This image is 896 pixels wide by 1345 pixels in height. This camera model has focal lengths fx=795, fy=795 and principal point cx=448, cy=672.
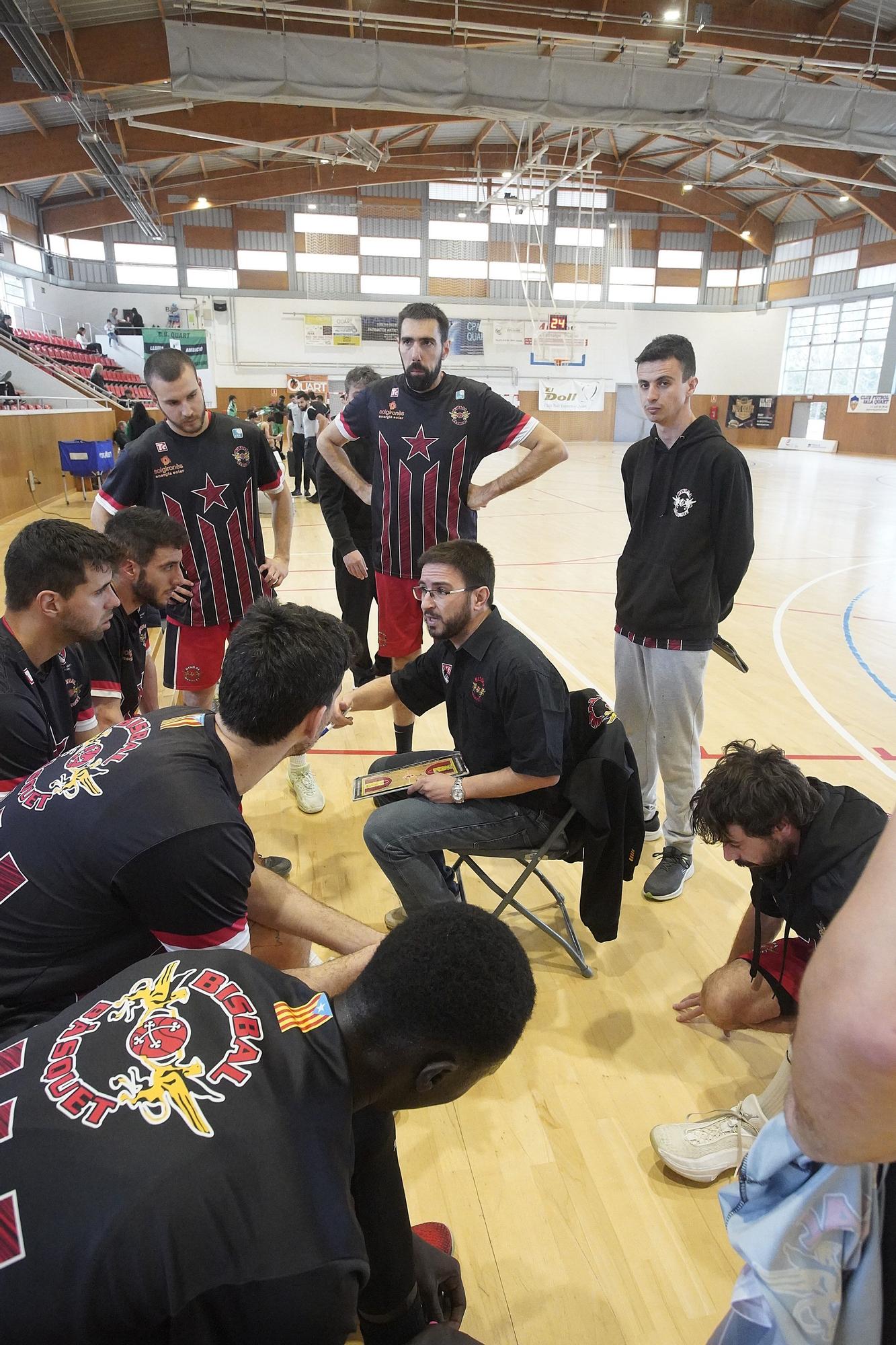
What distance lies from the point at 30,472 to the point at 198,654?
1031cm

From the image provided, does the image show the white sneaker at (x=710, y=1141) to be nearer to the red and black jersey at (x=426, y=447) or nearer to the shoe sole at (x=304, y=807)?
the shoe sole at (x=304, y=807)

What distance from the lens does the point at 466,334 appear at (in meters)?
27.9

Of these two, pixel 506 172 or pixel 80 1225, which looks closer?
pixel 80 1225

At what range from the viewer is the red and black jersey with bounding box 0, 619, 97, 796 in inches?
91.8

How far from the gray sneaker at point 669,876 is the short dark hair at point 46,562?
2.49 m

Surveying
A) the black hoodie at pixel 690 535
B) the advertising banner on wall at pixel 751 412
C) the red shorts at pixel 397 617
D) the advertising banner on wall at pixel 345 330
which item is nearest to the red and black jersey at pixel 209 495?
the red shorts at pixel 397 617

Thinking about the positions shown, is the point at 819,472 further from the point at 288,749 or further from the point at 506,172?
the point at 288,749

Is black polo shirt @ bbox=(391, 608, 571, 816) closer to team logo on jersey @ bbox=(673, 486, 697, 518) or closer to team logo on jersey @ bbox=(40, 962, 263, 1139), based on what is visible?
team logo on jersey @ bbox=(673, 486, 697, 518)

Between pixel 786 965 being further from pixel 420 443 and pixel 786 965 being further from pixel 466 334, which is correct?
pixel 466 334

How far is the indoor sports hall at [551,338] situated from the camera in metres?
2.27

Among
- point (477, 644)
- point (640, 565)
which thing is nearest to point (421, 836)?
point (477, 644)

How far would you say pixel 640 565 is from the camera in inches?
133

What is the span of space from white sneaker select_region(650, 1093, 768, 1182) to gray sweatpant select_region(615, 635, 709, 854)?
126cm

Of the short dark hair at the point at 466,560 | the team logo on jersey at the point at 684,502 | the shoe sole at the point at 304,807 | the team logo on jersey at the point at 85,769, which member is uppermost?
the team logo on jersey at the point at 684,502
